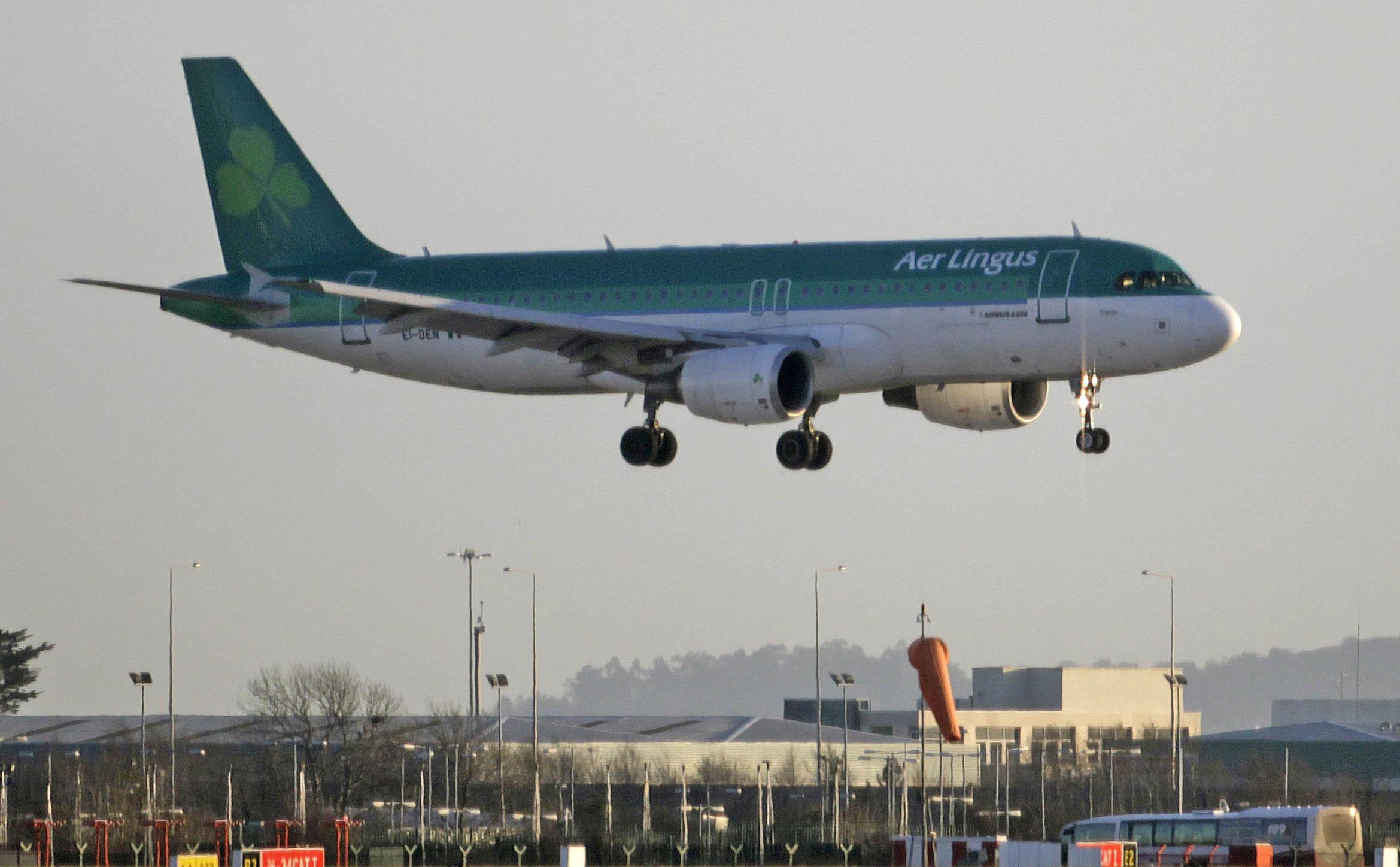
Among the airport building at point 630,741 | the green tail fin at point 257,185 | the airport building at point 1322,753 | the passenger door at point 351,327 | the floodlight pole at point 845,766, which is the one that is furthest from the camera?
the airport building at point 1322,753

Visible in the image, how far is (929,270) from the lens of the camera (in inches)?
2574

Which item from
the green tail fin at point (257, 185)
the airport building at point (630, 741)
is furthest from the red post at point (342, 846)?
the airport building at point (630, 741)

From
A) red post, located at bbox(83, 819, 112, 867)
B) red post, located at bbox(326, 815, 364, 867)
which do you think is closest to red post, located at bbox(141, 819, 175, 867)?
red post, located at bbox(83, 819, 112, 867)

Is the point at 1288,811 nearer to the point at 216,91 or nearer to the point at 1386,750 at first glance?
the point at 216,91

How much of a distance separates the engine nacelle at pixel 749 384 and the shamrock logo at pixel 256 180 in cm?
1820

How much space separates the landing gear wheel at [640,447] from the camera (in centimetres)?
7212

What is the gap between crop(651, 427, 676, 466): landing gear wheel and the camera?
72.2 meters

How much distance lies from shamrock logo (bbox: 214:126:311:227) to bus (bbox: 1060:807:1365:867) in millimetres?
30430

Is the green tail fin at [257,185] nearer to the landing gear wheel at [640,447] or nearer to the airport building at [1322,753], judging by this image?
the landing gear wheel at [640,447]

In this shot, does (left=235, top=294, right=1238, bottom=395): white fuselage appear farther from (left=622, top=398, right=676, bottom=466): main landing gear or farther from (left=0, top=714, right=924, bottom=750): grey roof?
(left=0, top=714, right=924, bottom=750): grey roof

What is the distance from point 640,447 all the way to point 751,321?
671 cm

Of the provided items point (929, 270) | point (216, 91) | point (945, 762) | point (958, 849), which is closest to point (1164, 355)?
point (929, 270)

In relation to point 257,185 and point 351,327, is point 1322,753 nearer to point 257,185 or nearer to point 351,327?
point 257,185

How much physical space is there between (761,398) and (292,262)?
19.7 meters
